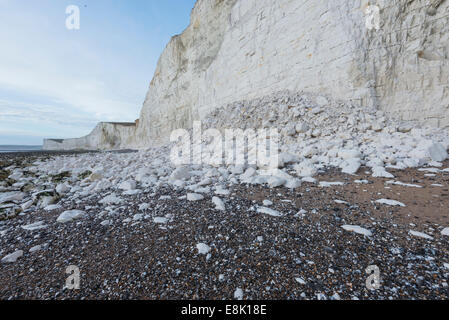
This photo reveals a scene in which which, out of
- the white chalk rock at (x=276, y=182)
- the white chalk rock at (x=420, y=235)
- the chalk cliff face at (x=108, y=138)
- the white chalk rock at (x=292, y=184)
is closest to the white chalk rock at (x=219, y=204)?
the white chalk rock at (x=276, y=182)

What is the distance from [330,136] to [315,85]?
281 cm

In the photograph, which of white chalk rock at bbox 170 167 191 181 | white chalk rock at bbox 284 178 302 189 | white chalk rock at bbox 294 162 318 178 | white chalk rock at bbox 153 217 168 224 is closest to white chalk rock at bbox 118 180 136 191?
white chalk rock at bbox 170 167 191 181

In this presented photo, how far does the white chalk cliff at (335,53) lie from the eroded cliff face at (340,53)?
0.02m

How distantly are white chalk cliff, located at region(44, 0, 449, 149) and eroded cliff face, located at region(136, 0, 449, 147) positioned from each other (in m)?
0.02

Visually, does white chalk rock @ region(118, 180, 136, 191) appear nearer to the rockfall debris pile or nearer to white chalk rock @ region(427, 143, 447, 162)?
the rockfall debris pile

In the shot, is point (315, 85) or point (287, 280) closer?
point (287, 280)

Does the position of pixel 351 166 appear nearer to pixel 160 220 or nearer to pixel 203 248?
pixel 203 248

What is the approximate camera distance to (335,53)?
20.1ft

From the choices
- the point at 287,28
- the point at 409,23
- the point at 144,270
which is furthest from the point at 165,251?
the point at 287,28

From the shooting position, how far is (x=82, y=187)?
3.59 metres

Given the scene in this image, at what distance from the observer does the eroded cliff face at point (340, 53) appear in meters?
5.31

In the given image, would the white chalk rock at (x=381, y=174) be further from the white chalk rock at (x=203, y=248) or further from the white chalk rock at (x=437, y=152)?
the white chalk rock at (x=203, y=248)

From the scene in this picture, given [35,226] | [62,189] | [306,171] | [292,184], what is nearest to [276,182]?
[292,184]

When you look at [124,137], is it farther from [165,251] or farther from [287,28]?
[165,251]
